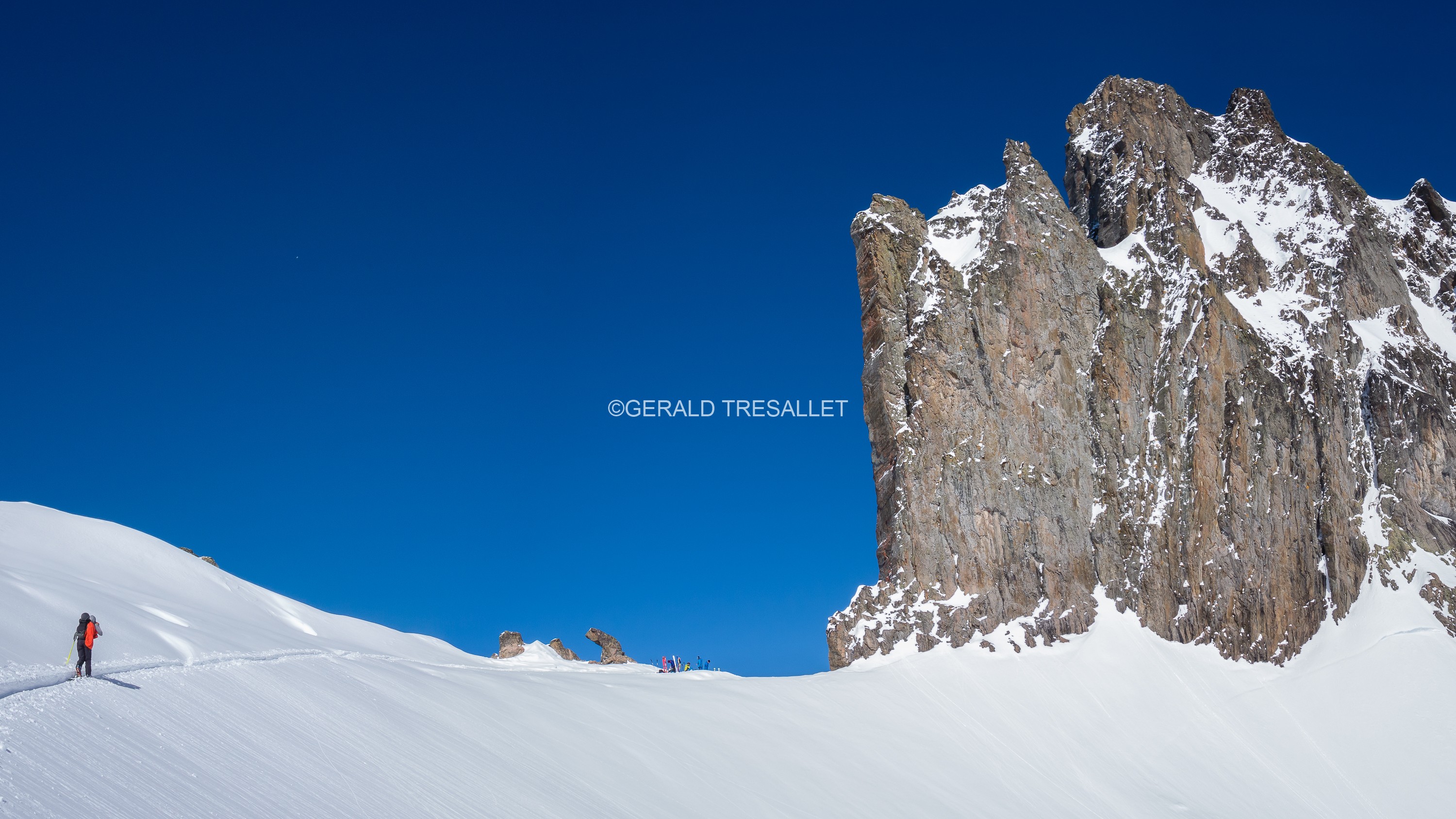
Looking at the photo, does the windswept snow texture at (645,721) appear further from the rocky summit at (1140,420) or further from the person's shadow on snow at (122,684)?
the rocky summit at (1140,420)

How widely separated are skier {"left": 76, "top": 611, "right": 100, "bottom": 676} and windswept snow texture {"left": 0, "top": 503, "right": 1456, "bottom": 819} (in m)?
0.48

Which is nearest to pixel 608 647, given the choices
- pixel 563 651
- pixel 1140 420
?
pixel 563 651

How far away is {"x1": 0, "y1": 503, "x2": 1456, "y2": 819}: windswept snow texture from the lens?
1595cm

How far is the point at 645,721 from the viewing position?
26703 millimetres

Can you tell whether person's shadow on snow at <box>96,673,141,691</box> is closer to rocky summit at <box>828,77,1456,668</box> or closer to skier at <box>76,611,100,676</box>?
skier at <box>76,611,100,676</box>

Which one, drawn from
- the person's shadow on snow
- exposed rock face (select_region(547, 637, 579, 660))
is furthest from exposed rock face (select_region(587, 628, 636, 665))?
the person's shadow on snow

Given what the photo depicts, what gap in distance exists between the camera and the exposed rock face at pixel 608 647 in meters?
59.0

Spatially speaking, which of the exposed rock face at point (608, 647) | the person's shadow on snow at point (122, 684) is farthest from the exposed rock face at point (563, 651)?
the person's shadow on snow at point (122, 684)

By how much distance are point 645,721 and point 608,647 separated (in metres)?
34.3

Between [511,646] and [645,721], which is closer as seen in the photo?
[645,721]

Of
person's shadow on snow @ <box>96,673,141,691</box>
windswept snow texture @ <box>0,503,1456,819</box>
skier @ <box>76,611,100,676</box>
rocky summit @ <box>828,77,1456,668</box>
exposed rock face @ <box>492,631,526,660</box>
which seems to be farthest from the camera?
exposed rock face @ <box>492,631,526,660</box>

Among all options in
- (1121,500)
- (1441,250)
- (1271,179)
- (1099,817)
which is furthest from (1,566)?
(1441,250)

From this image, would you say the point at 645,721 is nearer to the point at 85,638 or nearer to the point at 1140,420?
the point at 85,638

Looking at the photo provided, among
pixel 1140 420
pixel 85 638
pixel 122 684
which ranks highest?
pixel 1140 420
